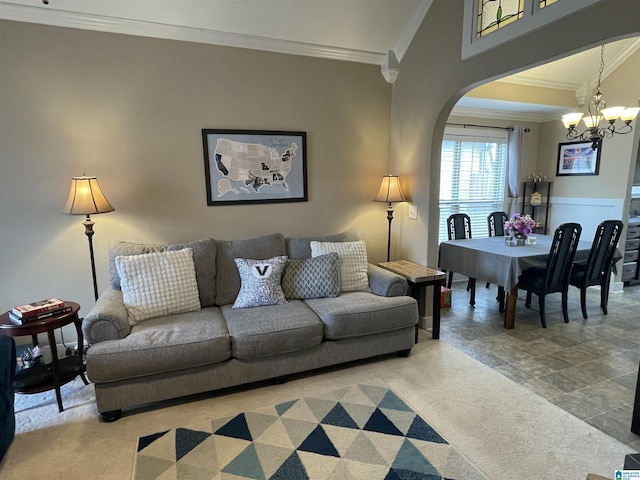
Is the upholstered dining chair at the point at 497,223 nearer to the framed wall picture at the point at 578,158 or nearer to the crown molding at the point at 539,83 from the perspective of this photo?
the framed wall picture at the point at 578,158

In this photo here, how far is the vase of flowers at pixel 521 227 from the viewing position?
13.0ft

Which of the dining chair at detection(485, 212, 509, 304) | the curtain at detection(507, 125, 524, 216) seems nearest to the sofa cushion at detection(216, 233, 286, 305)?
the dining chair at detection(485, 212, 509, 304)

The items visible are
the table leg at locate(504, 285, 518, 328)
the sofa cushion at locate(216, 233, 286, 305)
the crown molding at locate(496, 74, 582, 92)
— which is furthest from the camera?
the crown molding at locate(496, 74, 582, 92)

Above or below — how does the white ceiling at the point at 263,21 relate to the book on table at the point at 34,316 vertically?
above

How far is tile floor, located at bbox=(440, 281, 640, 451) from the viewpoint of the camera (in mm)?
2359

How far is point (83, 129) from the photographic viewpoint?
288 cm

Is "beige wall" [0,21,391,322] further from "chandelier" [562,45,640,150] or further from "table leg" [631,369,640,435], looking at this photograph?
"table leg" [631,369,640,435]

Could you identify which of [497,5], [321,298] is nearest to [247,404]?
[321,298]

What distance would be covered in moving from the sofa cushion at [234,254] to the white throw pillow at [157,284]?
24cm

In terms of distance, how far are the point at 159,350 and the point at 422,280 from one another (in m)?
2.14

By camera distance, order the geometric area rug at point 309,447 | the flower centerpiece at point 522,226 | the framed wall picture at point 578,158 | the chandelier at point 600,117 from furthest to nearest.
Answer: the framed wall picture at point 578,158
the flower centerpiece at point 522,226
the chandelier at point 600,117
the geometric area rug at point 309,447

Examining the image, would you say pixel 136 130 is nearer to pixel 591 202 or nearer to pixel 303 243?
pixel 303 243

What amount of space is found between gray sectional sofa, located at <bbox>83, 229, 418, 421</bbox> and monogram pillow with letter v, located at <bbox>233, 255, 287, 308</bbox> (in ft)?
0.22

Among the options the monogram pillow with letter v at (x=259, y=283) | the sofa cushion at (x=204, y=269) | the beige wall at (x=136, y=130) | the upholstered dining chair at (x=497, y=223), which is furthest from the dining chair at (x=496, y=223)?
the sofa cushion at (x=204, y=269)
